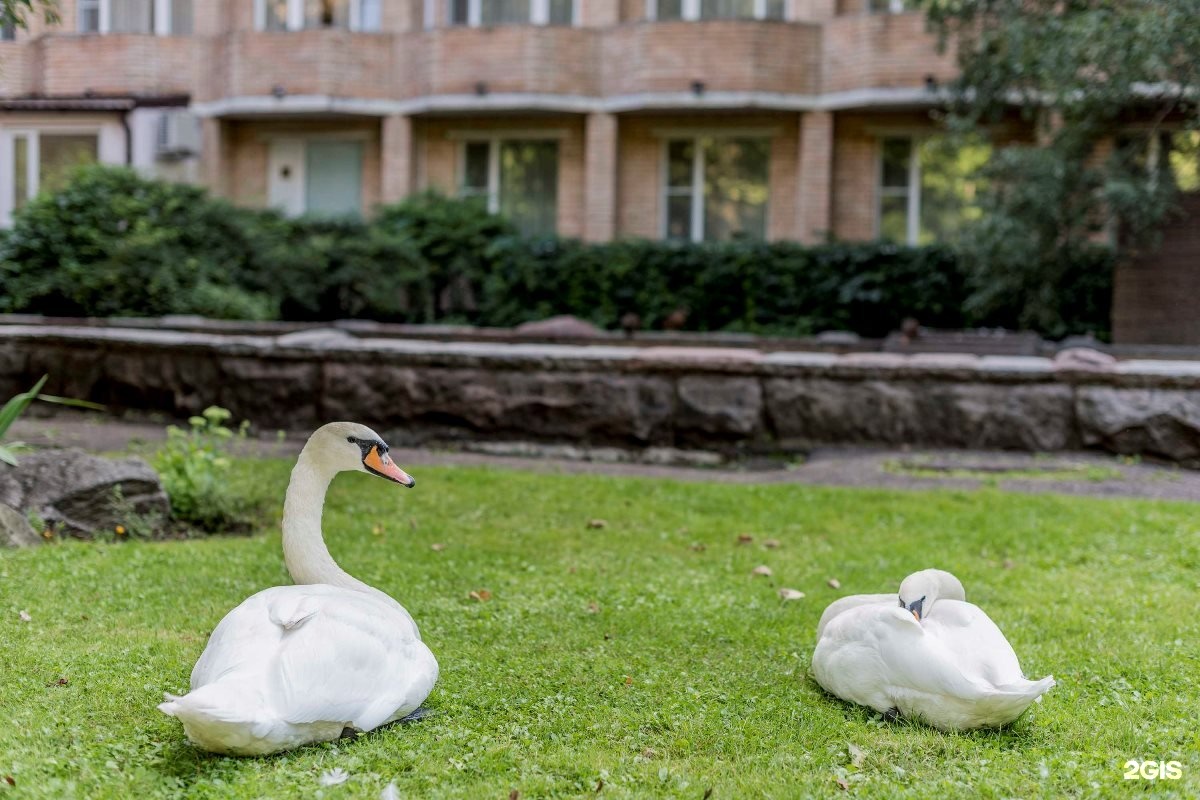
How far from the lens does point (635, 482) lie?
8.76 meters

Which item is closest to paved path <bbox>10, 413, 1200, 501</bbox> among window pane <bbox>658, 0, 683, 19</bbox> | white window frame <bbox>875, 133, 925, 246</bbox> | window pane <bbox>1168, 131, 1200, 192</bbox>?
window pane <bbox>1168, 131, 1200, 192</bbox>

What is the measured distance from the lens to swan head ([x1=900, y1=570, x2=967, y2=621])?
4398mm

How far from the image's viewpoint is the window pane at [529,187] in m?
23.8

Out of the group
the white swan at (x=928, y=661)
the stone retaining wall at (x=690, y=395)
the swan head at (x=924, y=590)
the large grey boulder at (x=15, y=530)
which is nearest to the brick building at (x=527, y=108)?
the stone retaining wall at (x=690, y=395)

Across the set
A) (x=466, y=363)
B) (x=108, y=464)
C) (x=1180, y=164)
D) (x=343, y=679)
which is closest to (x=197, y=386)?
(x=466, y=363)

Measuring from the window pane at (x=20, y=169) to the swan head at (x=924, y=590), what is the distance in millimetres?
24061

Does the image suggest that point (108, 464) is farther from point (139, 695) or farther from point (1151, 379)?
point (1151, 379)

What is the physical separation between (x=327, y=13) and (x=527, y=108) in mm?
4763

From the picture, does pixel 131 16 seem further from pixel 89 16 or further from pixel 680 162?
pixel 680 162

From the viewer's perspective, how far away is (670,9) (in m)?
22.6

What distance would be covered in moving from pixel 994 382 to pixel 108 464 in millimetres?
6282

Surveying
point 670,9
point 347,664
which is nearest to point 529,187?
point 670,9

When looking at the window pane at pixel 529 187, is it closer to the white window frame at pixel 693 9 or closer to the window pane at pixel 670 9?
the white window frame at pixel 693 9

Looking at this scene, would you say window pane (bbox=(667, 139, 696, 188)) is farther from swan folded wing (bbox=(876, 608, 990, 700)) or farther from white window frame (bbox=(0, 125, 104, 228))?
swan folded wing (bbox=(876, 608, 990, 700))
